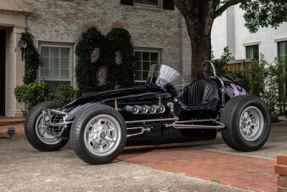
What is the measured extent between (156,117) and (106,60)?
902cm

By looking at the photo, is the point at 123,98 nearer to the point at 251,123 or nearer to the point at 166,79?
the point at 166,79

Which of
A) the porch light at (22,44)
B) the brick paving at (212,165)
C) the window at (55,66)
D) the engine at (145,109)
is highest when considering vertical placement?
the porch light at (22,44)

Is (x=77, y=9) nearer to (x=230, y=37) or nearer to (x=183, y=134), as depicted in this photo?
(x=183, y=134)

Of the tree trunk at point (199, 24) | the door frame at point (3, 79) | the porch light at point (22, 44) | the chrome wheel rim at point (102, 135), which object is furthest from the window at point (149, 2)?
the chrome wheel rim at point (102, 135)

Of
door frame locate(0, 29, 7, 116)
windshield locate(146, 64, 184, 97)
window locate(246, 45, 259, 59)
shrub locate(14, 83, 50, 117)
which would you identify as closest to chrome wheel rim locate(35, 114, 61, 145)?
windshield locate(146, 64, 184, 97)

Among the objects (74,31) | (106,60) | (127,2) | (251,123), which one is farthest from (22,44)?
(251,123)

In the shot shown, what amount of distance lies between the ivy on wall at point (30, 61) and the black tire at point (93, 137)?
873 centimetres

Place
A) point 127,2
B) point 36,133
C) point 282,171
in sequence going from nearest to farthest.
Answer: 1. point 282,171
2. point 36,133
3. point 127,2

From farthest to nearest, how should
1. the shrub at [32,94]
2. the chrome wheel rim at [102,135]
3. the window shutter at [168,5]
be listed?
→ the window shutter at [168,5], the shrub at [32,94], the chrome wheel rim at [102,135]

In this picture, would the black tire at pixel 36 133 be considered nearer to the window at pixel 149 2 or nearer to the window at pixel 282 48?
the window at pixel 149 2

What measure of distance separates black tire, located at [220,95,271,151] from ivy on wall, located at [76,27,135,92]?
347 inches

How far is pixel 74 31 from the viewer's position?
14453mm

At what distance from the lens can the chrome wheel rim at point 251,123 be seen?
20.9 feet

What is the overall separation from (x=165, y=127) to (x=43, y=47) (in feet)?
29.7
